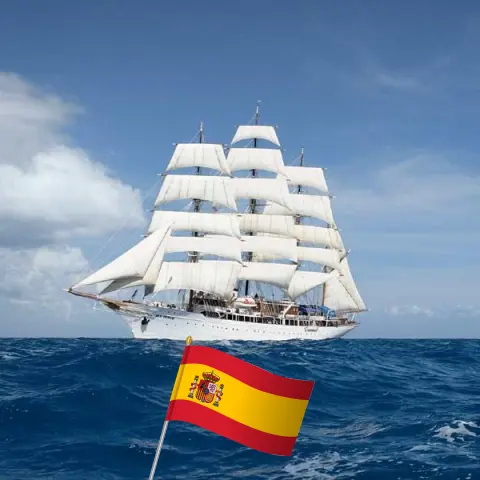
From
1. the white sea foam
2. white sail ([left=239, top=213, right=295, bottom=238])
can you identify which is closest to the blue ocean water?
the white sea foam

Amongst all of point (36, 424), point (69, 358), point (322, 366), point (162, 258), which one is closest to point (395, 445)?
point (36, 424)

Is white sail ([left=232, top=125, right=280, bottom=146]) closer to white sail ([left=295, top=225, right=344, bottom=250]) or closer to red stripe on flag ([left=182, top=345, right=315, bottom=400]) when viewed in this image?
white sail ([left=295, top=225, right=344, bottom=250])

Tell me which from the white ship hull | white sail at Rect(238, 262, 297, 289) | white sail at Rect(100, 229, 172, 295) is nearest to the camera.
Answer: white sail at Rect(100, 229, 172, 295)

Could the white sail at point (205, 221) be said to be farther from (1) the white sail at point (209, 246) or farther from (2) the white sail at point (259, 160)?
(2) the white sail at point (259, 160)

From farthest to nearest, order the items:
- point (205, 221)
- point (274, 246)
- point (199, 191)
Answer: point (274, 246) → point (199, 191) → point (205, 221)

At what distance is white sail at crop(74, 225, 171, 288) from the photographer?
54.6 m

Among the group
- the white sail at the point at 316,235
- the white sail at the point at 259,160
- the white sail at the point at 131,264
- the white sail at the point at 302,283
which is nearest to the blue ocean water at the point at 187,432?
the white sail at the point at 131,264

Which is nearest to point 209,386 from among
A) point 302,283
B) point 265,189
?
point 265,189

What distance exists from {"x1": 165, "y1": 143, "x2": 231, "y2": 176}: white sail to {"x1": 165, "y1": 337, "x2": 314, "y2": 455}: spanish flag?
67510mm

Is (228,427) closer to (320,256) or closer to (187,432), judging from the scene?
(187,432)

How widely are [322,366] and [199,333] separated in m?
43.6

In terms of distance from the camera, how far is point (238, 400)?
296 inches

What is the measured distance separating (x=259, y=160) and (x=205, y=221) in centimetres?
1827

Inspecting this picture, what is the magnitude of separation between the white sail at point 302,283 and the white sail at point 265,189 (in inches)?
435
